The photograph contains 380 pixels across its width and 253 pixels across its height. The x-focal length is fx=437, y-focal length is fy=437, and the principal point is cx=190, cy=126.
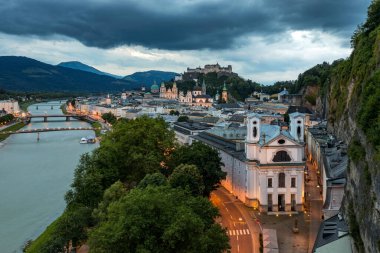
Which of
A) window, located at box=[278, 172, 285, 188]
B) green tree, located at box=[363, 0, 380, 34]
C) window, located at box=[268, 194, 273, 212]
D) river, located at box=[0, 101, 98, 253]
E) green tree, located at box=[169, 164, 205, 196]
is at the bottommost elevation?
river, located at box=[0, 101, 98, 253]

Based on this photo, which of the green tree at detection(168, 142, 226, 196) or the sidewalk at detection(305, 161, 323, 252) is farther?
the green tree at detection(168, 142, 226, 196)

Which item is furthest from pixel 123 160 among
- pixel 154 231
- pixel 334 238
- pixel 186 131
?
pixel 186 131

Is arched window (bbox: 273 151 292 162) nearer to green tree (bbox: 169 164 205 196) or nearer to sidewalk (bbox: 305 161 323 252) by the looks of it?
sidewalk (bbox: 305 161 323 252)

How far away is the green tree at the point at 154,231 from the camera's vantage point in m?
12.3

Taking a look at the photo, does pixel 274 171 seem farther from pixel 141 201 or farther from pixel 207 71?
pixel 207 71

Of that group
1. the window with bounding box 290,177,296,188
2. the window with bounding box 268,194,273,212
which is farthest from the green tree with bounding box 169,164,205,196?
the window with bounding box 290,177,296,188

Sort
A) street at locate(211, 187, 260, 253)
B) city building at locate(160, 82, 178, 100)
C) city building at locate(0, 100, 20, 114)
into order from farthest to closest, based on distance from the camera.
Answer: city building at locate(160, 82, 178, 100) → city building at locate(0, 100, 20, 114) → street at locate(211, 187, 260, 253)

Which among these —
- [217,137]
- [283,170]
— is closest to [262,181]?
[283,170]

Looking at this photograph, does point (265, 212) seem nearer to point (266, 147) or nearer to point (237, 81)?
point (266, 147)

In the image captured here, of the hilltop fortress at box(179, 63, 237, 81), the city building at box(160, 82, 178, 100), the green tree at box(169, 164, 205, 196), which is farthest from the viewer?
the hilltop fortress at box(179, 63, 237, 81)

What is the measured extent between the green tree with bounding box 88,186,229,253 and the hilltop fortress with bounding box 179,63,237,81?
11609 cm

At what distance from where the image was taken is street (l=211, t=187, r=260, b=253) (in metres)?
18.0

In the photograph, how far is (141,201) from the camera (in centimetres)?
1299

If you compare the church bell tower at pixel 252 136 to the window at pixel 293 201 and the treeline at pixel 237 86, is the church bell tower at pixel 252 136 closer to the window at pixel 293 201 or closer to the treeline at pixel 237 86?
the window at pixel 293 201
